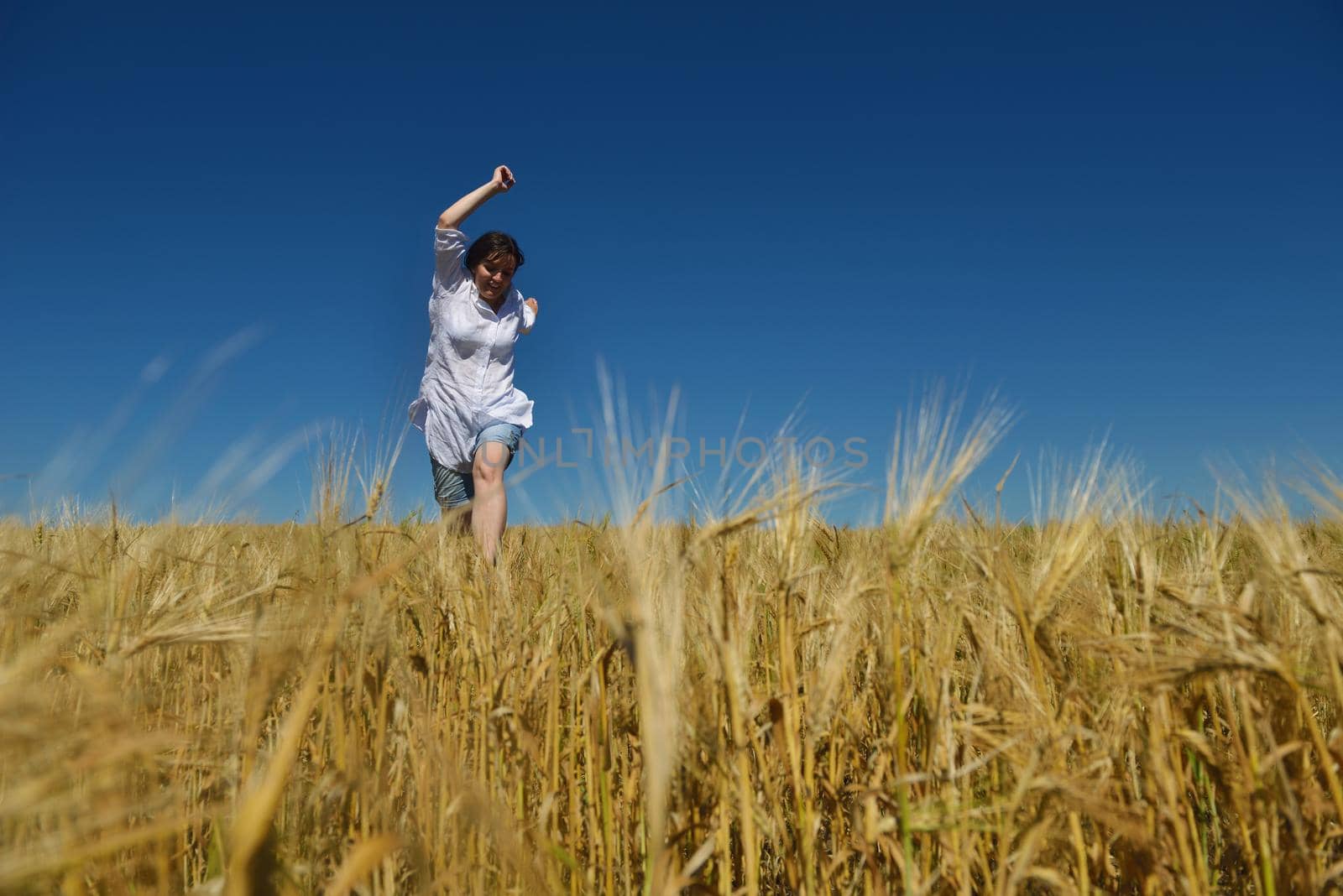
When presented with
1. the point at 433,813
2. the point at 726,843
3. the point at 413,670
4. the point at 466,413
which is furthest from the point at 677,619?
the point at 466,413

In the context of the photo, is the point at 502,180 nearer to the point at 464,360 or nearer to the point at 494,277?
the point at 494,277

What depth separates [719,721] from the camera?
1046 mm

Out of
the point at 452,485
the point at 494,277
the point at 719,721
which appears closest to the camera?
the point at 719,721

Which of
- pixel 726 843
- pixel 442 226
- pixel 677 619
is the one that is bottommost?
pixel 726 843

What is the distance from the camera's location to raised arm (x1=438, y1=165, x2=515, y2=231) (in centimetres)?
330

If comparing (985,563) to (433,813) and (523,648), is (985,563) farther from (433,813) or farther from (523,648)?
(433,813)

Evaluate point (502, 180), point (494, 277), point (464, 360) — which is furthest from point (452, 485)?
point (502, 180)

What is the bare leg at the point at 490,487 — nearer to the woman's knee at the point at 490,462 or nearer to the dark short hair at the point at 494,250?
the woman's knee at the point at 490,462

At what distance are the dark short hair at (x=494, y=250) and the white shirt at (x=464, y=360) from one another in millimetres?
86

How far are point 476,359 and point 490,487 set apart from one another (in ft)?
2.05

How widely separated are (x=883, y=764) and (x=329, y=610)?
0.85m

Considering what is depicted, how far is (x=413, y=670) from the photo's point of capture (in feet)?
4.75

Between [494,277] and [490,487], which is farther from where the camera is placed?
[494,277]

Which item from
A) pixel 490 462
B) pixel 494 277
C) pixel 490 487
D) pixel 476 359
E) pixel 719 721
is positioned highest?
pixel 494 277
